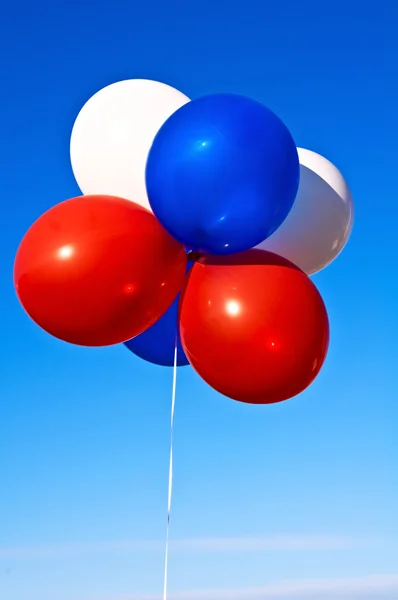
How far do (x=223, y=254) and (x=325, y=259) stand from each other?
3.53ft

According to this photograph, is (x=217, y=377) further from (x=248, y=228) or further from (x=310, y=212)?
(x=310, y=212)

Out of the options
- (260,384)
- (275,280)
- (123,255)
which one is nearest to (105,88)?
(123,255)

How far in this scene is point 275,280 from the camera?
521 centimetres

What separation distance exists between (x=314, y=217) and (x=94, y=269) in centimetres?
167

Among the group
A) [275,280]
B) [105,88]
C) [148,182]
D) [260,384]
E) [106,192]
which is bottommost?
[260,384]

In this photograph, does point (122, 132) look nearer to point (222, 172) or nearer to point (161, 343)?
point (222, 172)

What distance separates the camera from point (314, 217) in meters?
5.79

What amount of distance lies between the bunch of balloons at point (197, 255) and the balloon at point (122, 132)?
0.01m

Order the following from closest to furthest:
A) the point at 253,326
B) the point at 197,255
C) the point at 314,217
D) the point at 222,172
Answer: the point at 222,172
the point at 253,326
the point at 197,255
the point at 314,217

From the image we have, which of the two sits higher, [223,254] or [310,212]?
[310,212]

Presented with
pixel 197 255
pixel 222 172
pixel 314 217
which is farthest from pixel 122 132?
pixel 314 217

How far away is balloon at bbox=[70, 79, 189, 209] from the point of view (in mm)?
5598

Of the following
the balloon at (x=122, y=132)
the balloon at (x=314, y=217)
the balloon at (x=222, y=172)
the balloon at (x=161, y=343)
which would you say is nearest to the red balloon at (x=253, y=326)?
Result: the balloon at (x=222, y=172)

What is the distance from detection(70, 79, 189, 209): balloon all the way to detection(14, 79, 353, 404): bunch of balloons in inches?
0.5
